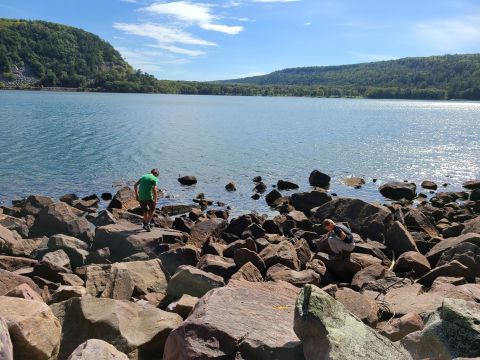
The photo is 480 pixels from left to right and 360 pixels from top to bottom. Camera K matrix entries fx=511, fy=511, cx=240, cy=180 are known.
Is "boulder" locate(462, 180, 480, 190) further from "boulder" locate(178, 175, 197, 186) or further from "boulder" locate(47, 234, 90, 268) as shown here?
"boulder" locate(47, 234, 90, 268)

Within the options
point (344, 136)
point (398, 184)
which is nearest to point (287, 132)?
point (344, 136)

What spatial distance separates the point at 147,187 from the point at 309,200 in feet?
36.4

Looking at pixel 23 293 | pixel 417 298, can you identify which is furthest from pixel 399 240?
pixel 23 293

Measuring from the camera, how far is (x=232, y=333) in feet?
24.6

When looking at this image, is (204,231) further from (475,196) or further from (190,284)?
(475,196)

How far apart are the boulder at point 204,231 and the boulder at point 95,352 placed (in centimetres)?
1207

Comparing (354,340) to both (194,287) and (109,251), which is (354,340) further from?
(109,251)

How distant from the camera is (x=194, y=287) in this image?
11.8 metres

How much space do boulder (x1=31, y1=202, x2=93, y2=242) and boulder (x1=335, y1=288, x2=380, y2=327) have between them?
34.8 ft

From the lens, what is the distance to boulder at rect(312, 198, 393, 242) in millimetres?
21516

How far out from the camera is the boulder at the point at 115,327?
815 centimetres

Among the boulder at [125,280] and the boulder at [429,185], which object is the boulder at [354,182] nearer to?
the boulder at [429,185]

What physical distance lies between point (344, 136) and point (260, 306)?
6670cm

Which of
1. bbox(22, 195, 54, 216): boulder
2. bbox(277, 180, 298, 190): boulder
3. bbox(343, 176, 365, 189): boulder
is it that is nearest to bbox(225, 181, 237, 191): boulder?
bbox(277, 180, 298, 190): boulder
